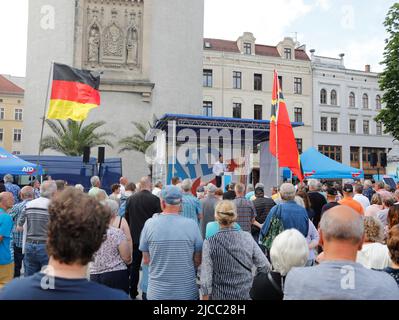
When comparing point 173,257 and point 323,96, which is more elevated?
point 323,96

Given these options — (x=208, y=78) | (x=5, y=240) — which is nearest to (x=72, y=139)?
(x=208, y=78)

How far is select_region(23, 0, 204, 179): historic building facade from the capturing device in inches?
1147

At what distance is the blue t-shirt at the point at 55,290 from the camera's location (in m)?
1.82

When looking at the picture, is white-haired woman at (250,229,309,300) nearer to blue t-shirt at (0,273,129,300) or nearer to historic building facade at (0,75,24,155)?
blue t-shirt at (0,273,129,300)

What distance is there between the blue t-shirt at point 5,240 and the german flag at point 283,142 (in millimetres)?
5855

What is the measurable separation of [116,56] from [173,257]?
27207 millimetres

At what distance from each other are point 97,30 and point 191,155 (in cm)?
1210

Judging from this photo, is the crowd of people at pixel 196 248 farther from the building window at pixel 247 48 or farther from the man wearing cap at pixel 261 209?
the building window at pixel 247 48

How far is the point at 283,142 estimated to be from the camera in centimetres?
1005

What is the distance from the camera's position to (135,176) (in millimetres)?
29500

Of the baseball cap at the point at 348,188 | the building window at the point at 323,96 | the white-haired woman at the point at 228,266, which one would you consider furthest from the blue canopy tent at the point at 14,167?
the building window at the point at 323,96

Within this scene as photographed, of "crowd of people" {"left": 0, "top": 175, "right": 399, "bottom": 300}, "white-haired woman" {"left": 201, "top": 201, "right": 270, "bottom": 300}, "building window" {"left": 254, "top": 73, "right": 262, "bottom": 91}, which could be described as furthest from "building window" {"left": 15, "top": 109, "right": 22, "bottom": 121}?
"white-haired woman" {"left": 201, "top": 201, "right": 270, "bottom": 300}

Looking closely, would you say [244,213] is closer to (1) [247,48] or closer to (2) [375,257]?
(2) [375,257]

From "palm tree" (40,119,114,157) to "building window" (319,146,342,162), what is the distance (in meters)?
26.4
